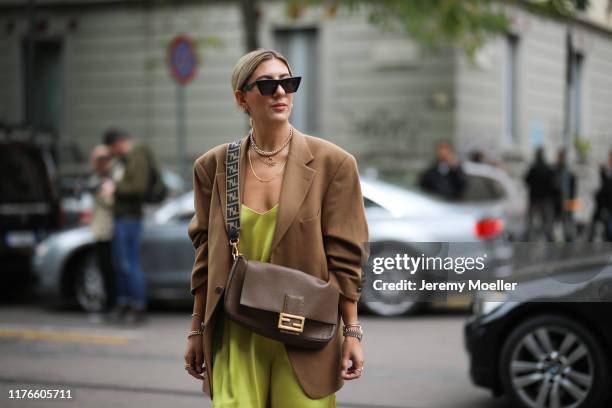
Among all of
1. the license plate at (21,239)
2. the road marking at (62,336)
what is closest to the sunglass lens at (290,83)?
the road marking at (62,336)

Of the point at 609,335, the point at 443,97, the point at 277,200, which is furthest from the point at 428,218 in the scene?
the point at 443,97

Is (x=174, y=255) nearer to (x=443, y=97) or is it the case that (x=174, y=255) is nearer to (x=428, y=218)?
(x=428, y=218)

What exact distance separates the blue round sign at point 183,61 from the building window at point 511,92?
9929 millimetres

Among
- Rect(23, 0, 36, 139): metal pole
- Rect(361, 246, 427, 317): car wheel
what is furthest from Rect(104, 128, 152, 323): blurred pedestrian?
Rect(23, 0, 36, 139): metal pole

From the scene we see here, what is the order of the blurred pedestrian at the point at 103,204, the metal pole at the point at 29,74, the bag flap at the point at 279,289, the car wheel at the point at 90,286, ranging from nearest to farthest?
1. the bag flap at the point at 279,289
2. the blurred pedestrian at the point at 103,204
3. the car wheel at the point at 90,286
4. the metal pole at the point at 29,74

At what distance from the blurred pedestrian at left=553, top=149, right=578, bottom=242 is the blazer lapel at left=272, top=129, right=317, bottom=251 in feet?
49.9

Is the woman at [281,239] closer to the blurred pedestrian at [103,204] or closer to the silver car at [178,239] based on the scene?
the silver car at [178,239]

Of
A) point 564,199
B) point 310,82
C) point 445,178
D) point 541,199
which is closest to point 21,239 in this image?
point 445,178

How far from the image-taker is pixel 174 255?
1172 cm

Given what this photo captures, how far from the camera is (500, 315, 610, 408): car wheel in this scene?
19.8ft

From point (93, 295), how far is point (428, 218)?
377 cm

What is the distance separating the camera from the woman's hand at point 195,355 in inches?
144

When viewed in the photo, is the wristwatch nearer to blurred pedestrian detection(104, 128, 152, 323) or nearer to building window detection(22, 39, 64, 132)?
blurred pedestrian detection(104, 128, 152, 323)

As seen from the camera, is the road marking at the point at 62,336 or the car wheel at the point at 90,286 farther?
the car wheel at the point at 90,286
